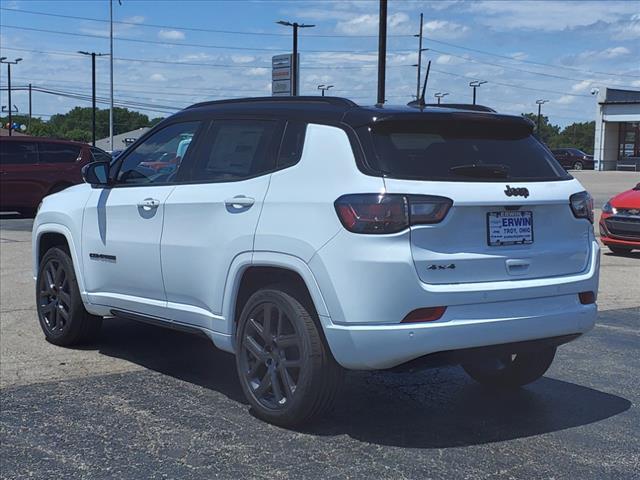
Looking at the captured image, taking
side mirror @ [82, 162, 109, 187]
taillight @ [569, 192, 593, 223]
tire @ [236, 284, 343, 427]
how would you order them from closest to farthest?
tire @ [236, 284, 343, 427]
taillight @ [569, 192, 593, 223]
side mirror @ [82, 162, 109, 187]

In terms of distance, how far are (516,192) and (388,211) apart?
80 centimetres

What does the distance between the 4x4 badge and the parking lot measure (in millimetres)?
1333

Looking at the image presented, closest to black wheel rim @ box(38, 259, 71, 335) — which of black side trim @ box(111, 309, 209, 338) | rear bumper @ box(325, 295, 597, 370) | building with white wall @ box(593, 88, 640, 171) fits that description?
black side trim @ box(111, 309, 209, 338)

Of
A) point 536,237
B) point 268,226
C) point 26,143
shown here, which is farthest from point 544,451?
point 26,143

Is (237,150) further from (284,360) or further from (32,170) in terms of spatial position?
(32,170)

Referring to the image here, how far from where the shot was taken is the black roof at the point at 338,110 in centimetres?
452

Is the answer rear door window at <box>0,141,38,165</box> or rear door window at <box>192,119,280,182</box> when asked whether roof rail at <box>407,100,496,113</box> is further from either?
rear door window at <box>0,141,38,165</box>

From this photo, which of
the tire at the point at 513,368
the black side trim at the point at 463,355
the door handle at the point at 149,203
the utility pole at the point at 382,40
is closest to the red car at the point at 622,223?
the tire at the point at 513,368

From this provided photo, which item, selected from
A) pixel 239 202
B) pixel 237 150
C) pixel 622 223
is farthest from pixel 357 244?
pixel 622 223

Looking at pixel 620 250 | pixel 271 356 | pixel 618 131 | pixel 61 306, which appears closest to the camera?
pixel 271 356

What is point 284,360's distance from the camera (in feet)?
15.1

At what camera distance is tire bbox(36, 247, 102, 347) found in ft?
21.0

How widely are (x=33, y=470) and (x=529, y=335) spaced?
104 inches

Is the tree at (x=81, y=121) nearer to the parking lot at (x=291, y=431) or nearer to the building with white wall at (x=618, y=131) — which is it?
the building with white wall at (x=618, y=131)
